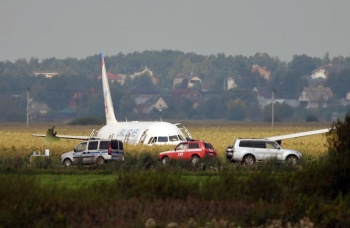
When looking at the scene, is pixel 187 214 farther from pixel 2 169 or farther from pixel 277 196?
pixel 2 169

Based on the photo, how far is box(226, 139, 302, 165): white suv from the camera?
61.4 metres

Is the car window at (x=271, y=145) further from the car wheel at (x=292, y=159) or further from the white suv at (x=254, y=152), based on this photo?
the car wheel at (x=292, y=159)

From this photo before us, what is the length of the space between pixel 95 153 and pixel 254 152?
26.6 ft

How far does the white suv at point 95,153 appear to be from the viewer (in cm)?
5924

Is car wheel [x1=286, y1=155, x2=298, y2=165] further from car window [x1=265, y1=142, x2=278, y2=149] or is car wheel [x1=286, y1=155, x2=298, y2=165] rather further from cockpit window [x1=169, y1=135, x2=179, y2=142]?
cockpit window [x1=169, y1=135, x2=179, y2=142]

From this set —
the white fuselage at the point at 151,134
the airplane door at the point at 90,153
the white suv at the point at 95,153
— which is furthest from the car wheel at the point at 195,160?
the white fuselage at the point at 151,134

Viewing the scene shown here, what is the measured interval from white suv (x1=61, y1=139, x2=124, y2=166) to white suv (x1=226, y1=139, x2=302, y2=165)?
5789 mm

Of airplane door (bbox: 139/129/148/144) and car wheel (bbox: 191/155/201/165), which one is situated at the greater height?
airplane door (bbox: 139/129/148/144)

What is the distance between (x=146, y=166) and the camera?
5428cm

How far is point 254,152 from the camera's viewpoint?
6209 cm

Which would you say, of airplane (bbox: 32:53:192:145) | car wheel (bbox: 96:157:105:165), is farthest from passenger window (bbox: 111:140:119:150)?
airplane (bbox: 32:53:192:145)

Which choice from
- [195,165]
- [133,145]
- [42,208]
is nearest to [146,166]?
[195,165]

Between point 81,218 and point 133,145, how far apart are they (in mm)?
45426

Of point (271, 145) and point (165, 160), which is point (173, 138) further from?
point (165, 160)
